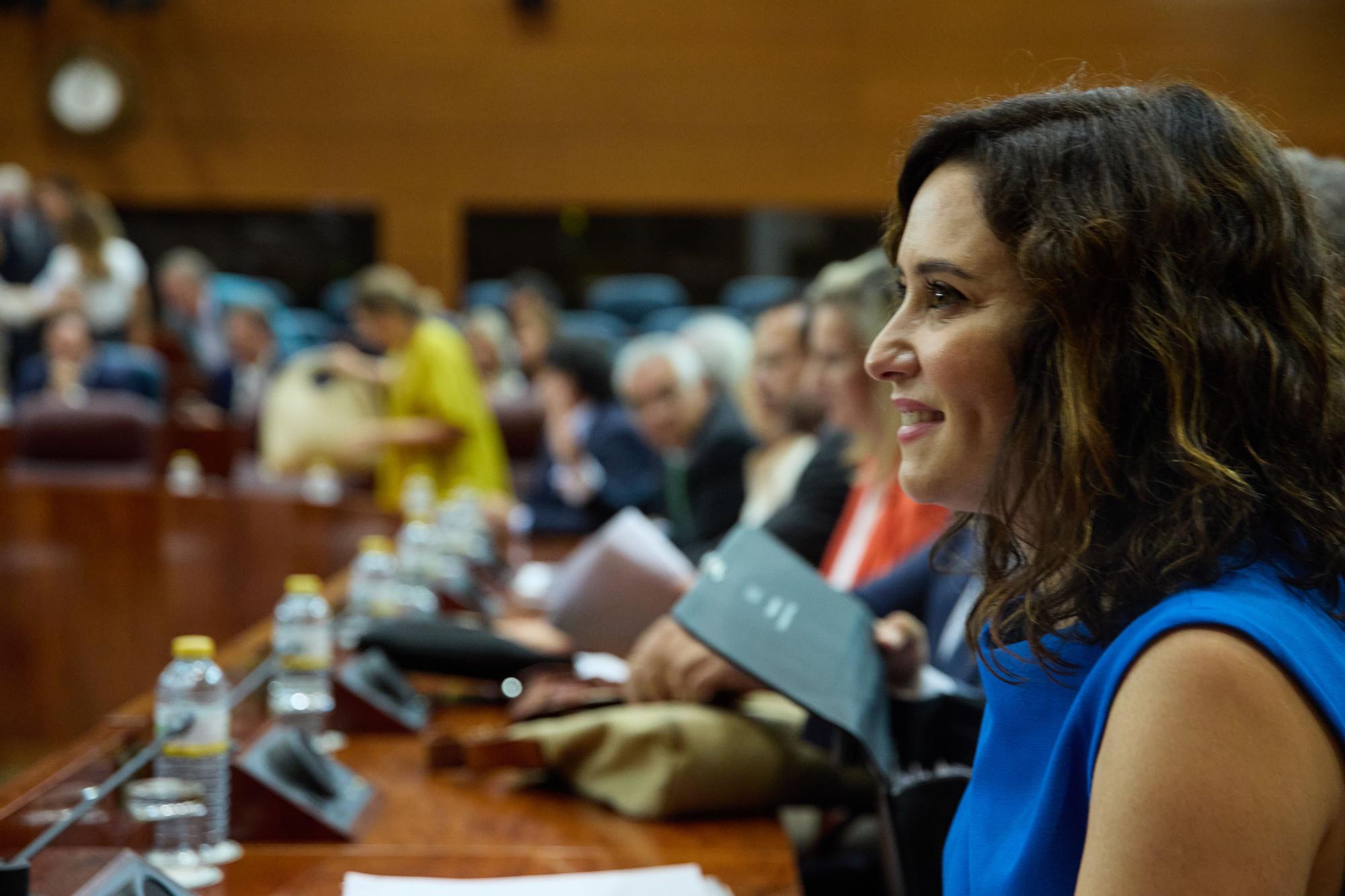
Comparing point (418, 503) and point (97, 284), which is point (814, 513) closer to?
point (418, 503)

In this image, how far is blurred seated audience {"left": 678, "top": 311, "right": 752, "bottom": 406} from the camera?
4.77m

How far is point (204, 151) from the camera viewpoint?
1004cm

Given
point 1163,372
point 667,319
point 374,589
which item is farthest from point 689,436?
point 667,319

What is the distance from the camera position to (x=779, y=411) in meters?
3.54

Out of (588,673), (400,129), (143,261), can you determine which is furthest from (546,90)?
(588,673)

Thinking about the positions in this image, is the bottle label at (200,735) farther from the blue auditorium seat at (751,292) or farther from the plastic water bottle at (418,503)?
the blue auditorium seat at (751,292)

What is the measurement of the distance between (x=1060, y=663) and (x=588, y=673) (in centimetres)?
140

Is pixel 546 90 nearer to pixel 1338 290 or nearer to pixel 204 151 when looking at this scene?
pixel 204 151

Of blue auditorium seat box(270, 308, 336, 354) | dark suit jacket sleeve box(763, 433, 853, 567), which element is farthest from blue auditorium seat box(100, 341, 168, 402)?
dark suit jacket sleeve box(763, 433, 853, 567)

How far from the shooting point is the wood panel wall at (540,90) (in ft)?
32.4

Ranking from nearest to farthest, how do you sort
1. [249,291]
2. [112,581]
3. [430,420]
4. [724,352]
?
1. [112,581]
2. [724,352]
3. [430,420]
4. [249,291]

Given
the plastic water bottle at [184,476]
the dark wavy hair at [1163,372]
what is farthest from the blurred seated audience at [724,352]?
the dark wavy hair at [1163,372]

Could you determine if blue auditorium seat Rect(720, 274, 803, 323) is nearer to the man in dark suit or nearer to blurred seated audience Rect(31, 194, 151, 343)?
blurred seated audience Rect(31, 194, 151, 343)

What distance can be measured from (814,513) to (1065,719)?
1726 millimetres
